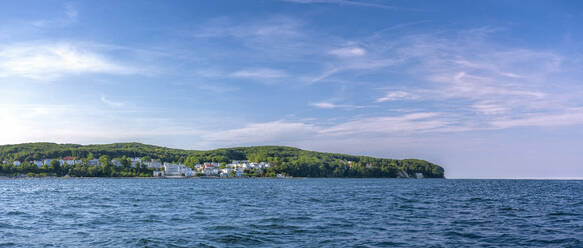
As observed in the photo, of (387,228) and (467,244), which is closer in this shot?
(467,244)

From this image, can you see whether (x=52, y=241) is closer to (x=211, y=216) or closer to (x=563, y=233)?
(x=211, y=216)

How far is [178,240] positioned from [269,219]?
9068 mm

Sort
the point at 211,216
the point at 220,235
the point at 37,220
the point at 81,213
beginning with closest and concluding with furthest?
the point at 220,235 → the point at 37,220 → the point at 211,216 → the point at 81,213

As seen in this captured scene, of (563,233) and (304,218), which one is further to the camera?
(304,218)

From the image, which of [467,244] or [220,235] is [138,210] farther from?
[467,244]

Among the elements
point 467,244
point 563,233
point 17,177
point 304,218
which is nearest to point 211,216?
point 304,218

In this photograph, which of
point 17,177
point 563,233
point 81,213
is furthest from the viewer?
point 17,177

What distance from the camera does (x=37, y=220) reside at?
90.5ft

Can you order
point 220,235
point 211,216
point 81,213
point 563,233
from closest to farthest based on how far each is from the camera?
point 220,235, point 563,233, point 211,216, point 81,213

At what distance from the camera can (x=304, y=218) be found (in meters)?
29.0

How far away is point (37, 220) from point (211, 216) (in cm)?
1163

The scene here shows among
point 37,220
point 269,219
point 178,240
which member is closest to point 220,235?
point 178,240

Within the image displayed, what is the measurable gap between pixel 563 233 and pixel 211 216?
22.7 metres

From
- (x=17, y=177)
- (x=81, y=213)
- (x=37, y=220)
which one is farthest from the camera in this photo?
(x=17, y=177)
